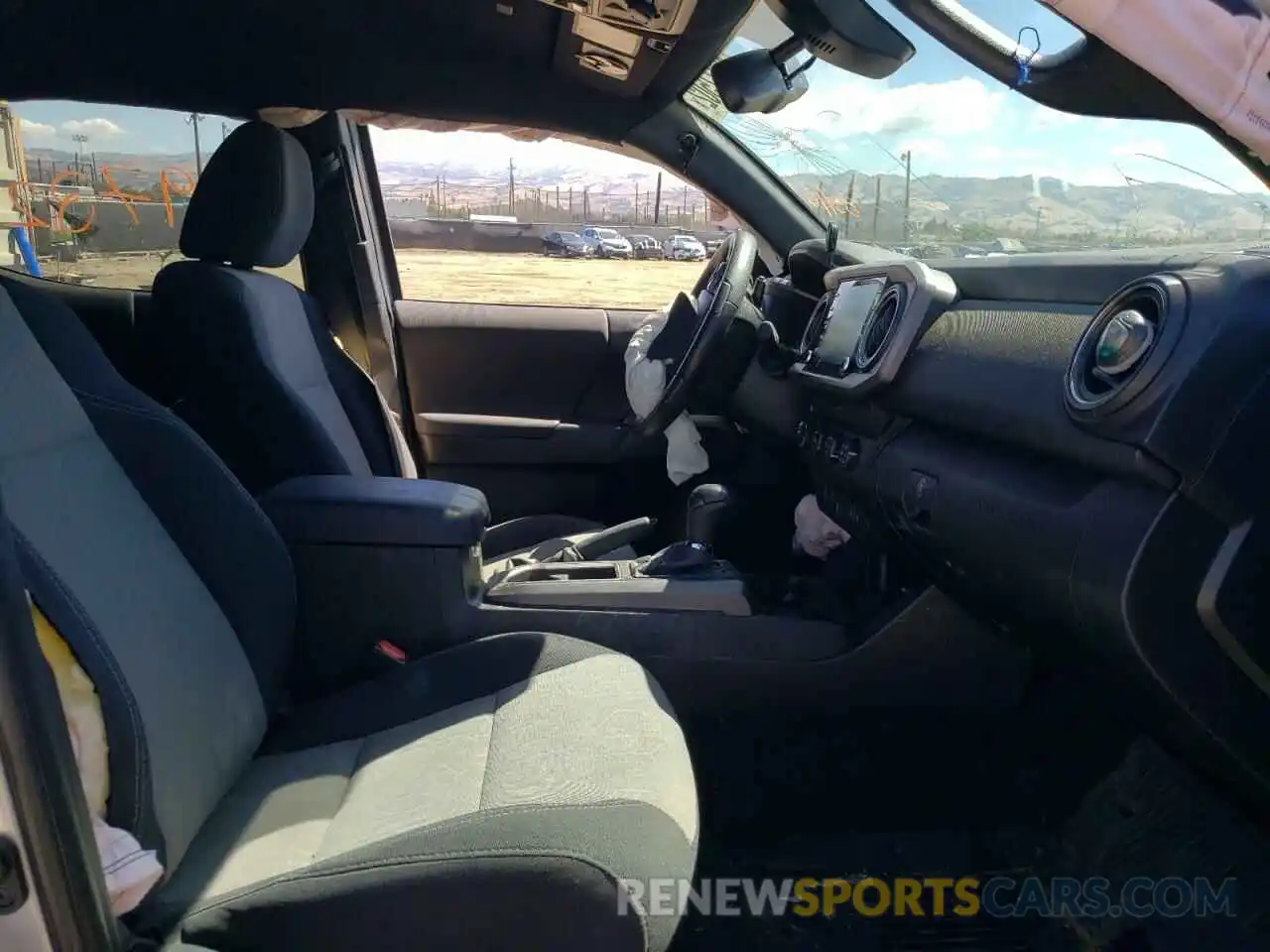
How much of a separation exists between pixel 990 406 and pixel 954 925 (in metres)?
0.88

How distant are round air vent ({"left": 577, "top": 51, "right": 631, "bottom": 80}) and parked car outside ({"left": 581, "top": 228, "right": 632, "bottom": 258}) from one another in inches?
33.9

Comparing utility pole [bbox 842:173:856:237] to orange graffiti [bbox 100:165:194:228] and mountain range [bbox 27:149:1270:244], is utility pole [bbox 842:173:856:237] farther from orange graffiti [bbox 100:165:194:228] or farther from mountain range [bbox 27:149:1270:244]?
orange graffiti [bbox 100:165:194:228]

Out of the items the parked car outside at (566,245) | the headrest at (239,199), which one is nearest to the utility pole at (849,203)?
the headrest at (239,199)

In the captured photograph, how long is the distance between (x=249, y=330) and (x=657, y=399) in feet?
2.56

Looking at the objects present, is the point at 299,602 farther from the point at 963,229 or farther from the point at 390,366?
the point at 390,366

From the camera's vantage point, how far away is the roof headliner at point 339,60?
89.3 inches

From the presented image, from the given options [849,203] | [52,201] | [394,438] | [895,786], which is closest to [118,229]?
[52,201]

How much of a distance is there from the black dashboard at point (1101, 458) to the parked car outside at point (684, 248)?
116cm

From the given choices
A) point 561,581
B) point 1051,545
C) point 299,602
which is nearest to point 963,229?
point 1051,545

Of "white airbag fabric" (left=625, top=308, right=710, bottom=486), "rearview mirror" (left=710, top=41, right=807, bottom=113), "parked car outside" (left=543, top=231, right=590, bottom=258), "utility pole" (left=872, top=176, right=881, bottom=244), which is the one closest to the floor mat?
"white airbag fabric" (left=625, top=308, right=710, bottom=486)

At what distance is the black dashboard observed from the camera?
106 cm

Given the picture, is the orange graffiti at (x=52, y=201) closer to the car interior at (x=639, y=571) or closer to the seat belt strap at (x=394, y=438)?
the car interior at (x=639, y=571)

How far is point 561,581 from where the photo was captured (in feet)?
6.55

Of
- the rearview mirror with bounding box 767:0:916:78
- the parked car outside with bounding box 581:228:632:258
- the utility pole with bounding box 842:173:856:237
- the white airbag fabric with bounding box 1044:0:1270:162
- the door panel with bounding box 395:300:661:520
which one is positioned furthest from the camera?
the parked car outside with bounding box 581:228:632:258
